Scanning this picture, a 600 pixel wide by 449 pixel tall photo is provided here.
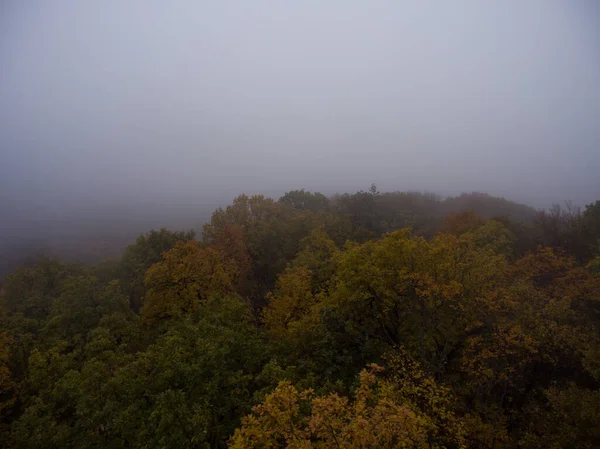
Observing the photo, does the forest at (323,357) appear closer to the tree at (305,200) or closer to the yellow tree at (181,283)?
the yellow tree at (181,283)

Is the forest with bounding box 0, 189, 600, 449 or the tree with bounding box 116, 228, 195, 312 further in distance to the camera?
the tree with bounding box 116, 228, 195, 312

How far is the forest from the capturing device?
11.8 meters

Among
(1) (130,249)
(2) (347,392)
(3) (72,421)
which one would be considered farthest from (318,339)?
(1) (130,249)

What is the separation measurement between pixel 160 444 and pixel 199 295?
17.0 meters

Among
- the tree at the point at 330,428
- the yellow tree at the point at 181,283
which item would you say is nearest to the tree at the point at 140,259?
the yellow tree at the point at 181,283

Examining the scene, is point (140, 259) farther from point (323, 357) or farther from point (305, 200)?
point (305, 200)

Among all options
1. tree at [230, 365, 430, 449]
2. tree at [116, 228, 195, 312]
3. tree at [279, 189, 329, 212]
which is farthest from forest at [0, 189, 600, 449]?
tree at [279, 189, 329, 212]

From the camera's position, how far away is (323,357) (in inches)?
667

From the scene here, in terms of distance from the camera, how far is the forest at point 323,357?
38.6ft

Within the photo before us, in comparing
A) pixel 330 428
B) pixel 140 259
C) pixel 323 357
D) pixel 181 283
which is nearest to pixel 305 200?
pixel 140 259

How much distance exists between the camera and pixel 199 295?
90.3 feet

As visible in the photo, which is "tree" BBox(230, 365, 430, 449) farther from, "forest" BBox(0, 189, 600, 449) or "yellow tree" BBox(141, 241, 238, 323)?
"yellow tree" BBox(141, 241, 238, 323)

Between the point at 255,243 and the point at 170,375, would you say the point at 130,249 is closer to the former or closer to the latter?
the point at 255,243

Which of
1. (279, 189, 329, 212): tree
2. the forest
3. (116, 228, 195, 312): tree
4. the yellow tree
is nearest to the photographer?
the forest
